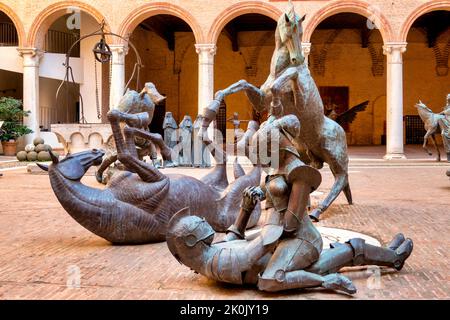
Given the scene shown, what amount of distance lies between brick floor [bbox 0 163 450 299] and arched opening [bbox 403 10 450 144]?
2023 centimetres

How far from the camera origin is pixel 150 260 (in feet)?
15.1

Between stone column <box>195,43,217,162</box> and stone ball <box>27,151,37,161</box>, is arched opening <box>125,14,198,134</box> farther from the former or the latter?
stone ball <box>27,151,37,161</box>

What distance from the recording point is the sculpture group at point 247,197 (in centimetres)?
341

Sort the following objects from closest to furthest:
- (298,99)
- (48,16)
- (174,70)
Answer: (298,99), (48,16), (174,70)

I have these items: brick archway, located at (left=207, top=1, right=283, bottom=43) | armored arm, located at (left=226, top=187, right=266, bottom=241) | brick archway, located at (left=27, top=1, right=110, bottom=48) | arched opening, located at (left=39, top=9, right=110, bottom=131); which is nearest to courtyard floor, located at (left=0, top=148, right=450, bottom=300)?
armored arm, located at (left=226, top=187, right=266, bottom=241)

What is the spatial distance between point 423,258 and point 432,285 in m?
0.93

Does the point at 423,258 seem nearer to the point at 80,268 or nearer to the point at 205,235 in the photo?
the point at 205,235

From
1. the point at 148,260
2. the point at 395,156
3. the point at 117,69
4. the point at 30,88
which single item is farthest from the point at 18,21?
the point at 148,260

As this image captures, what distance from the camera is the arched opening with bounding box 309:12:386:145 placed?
1097 inches

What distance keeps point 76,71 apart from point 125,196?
1724 centimetres

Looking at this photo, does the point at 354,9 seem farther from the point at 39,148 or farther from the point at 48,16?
the point at 39,148

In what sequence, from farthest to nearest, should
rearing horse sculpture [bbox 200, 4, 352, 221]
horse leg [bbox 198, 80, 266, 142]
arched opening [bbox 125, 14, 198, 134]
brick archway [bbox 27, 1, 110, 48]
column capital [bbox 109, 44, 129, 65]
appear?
arched opening [bbox 125, 14, 198, 134] < brick archway [bbox 27, 1, 110, 48] < column capital [bbox 109, 44, 129, 65] < rearing horse sculpture [bbox 200, 4, 352, 221] < horse leg [bbox 198, 80, 266, 142]

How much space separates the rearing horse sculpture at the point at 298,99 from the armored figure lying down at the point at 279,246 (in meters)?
1.66

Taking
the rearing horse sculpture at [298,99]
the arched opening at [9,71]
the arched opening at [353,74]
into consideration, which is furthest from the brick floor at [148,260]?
the arched opening at [353,74]
